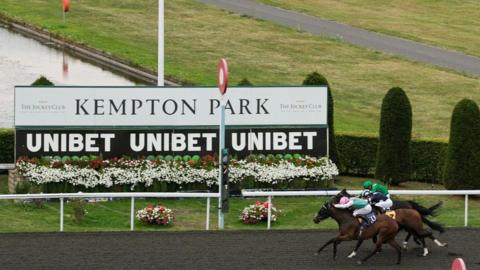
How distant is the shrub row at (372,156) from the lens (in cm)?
2712

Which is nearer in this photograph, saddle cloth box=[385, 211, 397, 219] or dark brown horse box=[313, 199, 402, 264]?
dark brown horse box=[313, 199, 402, 264]

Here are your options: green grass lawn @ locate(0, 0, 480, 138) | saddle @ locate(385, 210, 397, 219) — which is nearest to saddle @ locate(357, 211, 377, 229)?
saddle @ locate(385, 210, 397, 219)

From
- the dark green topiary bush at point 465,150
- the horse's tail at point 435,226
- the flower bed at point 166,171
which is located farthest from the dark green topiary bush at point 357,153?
the horse's tail at point 435,226

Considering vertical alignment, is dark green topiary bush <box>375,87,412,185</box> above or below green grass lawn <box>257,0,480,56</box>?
below

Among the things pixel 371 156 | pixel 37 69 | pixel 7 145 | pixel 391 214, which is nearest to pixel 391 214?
pixel 391 214

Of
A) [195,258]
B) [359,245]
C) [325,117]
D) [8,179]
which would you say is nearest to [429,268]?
[359,245]

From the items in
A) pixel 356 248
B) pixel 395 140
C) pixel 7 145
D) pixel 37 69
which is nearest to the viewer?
pixel 356 248

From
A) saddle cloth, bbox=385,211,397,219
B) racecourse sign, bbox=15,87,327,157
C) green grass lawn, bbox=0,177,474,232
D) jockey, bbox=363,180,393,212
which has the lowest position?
green grass lawn, bbox=0,177,474,232

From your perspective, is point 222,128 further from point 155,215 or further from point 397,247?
point 397,247

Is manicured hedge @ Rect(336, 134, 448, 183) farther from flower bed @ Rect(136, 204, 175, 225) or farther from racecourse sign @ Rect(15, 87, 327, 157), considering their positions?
flower bed @ Rect(136, 204, 175, 225)

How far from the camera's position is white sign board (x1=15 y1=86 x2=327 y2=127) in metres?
24.8

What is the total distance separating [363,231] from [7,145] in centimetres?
920

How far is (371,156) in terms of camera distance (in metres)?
27.5

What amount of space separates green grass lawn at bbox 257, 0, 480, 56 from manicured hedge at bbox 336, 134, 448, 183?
1760 centimetres
